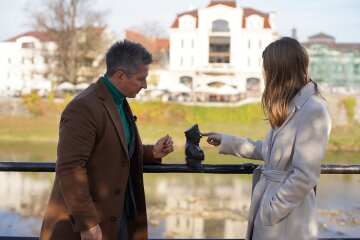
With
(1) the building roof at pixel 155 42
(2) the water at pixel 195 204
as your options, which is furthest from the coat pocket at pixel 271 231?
(1) the building roof at pixel 155 42

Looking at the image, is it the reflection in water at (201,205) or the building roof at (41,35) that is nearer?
the reflection in water at (201,205)

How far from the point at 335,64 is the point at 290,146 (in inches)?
1725

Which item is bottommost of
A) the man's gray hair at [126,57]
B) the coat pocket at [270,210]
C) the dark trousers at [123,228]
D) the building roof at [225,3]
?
the dark trousers at [123,228]

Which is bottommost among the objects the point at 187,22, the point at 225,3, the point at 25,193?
the point at 25,193

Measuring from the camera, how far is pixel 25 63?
3606 centimetres

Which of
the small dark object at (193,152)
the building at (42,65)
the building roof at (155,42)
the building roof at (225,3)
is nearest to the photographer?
the small dark object at (193,152)

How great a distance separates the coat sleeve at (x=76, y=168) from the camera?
1.87 m

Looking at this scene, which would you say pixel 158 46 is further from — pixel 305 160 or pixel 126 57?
pixel 305 160

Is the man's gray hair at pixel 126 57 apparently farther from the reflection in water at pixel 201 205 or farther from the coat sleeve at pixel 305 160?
the reflection in water at pixel 201 205

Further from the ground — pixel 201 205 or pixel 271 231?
pixel 271 231

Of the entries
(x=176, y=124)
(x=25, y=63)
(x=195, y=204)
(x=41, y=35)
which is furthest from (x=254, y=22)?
(x=195, y=204)

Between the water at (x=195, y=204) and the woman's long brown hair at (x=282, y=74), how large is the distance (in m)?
10.9

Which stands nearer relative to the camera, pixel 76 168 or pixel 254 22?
pixel 76 168

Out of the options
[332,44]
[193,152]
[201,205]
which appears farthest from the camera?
[332,44]
